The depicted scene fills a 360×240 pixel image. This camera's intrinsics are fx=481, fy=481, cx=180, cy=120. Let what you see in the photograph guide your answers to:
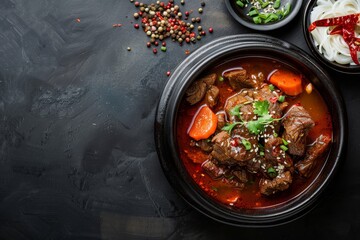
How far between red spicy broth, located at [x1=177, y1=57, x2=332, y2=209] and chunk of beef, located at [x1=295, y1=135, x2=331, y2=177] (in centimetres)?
6

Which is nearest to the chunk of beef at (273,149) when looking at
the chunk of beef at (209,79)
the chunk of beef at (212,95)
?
the chunk of beef at (212,95)

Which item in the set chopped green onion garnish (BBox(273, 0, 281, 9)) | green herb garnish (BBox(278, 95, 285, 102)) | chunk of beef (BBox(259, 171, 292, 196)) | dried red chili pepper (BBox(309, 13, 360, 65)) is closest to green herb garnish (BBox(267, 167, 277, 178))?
→ chunk of beef (BBox(259, 171, 292, 196))

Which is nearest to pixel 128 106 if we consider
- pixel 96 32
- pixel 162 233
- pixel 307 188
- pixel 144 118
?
A: pixel 144 118

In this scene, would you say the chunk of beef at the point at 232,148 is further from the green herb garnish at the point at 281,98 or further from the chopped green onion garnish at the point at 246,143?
the green herb garnish at the point at 281,98

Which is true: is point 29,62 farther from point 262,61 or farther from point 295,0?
point 295,0

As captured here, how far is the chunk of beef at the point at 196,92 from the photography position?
3785mm

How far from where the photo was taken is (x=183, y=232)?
4.14 metres

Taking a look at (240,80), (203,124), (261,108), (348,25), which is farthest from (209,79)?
(348,25)

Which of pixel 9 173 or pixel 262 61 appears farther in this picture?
pixel 9 173

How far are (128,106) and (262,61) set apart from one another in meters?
1.20

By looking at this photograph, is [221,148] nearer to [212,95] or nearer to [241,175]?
[241,175]

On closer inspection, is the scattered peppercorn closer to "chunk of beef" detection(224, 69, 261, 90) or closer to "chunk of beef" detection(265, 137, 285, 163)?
"chunk of beef" detection(224, 69, 261, 90)

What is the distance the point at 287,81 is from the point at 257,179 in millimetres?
828

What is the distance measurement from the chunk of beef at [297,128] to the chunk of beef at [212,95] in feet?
1.98
